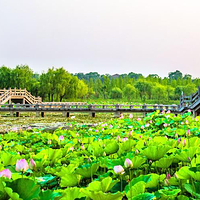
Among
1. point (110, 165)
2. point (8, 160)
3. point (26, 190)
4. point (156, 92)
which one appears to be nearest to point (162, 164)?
point (110, 165)

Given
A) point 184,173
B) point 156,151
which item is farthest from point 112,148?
point 184,173

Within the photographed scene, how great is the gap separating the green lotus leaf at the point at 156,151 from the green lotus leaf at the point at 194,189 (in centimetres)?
36

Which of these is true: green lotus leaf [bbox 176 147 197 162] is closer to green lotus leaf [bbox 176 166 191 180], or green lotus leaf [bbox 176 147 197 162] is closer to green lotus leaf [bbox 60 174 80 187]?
green lotus leaf [bbox 176 166 191 180]

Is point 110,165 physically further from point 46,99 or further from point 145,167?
point 46,99

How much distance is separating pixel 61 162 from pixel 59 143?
0.79 m

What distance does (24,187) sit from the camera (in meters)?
0.98

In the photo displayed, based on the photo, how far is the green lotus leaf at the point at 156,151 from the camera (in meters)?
1.51

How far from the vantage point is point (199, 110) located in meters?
13.0

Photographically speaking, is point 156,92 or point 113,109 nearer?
point 113,109

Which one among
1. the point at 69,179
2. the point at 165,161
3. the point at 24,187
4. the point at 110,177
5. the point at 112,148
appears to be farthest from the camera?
the point at 112,148

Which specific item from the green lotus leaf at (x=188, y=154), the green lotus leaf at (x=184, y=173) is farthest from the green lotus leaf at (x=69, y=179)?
the green lotus leaf at (x=188, y=154)

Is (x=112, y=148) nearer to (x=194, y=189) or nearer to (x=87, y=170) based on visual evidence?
(x=87, y=170)

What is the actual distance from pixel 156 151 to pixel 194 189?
16.1 inches

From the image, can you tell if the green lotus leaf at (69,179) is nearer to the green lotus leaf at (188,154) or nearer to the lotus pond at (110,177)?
the lotus pond at (110,177)
